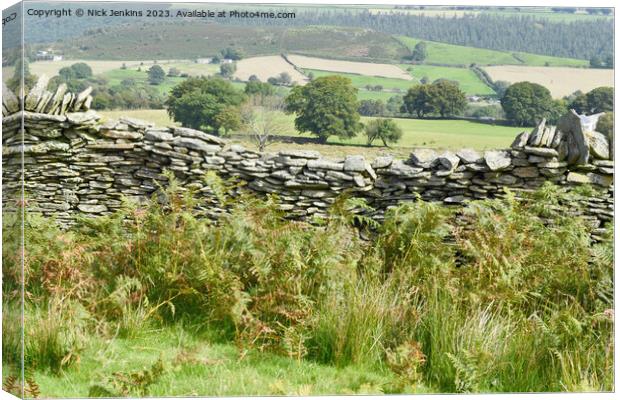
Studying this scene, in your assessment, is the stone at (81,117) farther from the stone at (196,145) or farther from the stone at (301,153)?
the stone at (301,153)

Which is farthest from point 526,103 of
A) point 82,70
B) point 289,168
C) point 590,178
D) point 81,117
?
point 81,117

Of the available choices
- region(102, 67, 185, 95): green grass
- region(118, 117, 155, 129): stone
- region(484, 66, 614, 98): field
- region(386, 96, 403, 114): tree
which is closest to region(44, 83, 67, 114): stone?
region(102, 67, 185, 95): green grass

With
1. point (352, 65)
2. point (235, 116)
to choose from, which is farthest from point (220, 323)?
point (352, 65)

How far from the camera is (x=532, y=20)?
6.73m

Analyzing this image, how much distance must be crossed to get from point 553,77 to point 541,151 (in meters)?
0.62

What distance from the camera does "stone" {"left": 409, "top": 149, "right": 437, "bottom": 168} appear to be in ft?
24.5

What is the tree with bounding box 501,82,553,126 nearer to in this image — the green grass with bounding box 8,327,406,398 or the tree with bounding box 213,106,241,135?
the tree with bounding box 213,106,241,135

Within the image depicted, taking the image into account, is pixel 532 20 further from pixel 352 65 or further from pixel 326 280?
pixel 326 280

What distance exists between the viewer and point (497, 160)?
292 inches

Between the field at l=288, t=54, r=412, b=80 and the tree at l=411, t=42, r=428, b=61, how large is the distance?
16 centimetres

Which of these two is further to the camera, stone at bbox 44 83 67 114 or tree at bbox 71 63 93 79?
stone at bbox 44 83 67 114

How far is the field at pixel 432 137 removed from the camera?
24.2ft

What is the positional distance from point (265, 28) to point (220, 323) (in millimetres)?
2210

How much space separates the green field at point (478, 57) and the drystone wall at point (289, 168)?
0.50m
